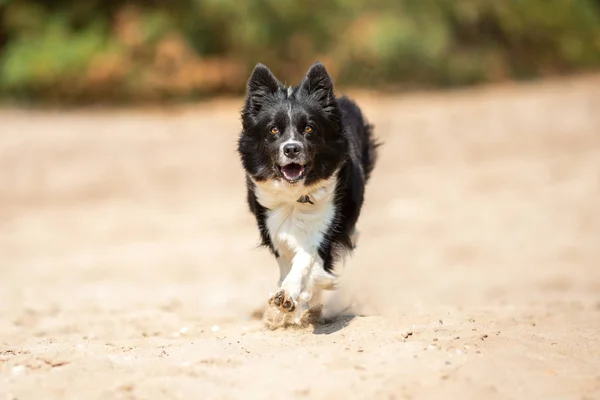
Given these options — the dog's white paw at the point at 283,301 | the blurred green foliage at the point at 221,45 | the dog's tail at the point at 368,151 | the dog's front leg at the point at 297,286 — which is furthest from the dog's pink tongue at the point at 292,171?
the blurred green foliage at the point at 221,45

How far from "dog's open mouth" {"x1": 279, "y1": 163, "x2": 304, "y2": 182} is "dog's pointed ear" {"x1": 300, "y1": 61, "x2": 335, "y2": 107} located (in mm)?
586

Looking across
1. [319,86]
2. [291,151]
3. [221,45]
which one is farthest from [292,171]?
[221,45]

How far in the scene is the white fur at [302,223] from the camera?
19.5 feet

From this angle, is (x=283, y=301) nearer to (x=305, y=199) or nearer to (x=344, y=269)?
(x=305, y=199)

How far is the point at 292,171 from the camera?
593 cm

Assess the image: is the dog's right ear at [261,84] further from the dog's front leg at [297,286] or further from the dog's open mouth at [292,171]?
the dog's front leg at [297,286]

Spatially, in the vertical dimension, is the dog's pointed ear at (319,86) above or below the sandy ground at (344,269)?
above

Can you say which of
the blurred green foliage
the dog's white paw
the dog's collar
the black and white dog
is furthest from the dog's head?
the blurred green foliage

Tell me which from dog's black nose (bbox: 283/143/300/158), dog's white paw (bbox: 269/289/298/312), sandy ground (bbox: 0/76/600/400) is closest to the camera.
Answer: sandy ground (bbox: 0/76/600/400)

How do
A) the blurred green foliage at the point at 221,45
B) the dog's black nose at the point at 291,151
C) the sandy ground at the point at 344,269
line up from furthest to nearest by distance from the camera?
the blurred green foliage at the point at 221,45
the dog's black nose at the point at 291,151
the sandy ground at the point at 344,269

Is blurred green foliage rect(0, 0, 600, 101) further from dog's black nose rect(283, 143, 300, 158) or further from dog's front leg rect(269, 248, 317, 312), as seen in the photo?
dog's front leg rect(269, 248, 317, 312)

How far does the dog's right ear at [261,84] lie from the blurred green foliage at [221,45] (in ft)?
51.9

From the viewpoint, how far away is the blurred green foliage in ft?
71.6

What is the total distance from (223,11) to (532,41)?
395 inches
